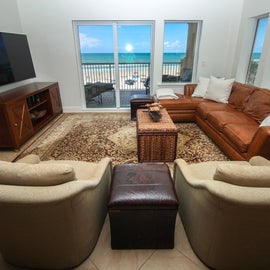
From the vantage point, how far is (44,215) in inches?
43.8

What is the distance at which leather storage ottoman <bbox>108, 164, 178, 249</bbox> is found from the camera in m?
1.33

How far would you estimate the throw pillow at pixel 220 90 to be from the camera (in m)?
3.70

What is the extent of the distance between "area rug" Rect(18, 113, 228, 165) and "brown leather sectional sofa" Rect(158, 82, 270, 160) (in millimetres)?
213

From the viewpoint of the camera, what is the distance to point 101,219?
162 centimetres

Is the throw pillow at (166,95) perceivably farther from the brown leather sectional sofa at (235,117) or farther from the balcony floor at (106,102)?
the balcony floor at (106,102)

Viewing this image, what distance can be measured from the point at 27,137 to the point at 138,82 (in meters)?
3.77

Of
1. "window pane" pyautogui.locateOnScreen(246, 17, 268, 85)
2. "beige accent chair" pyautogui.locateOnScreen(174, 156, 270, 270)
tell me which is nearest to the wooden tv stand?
"beige accent chair" pyautogui.locateOnScreen(174, 156, 270, 270)

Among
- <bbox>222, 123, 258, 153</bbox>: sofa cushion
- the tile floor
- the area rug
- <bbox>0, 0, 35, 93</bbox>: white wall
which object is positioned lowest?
the tile floor

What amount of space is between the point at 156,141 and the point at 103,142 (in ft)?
3.53

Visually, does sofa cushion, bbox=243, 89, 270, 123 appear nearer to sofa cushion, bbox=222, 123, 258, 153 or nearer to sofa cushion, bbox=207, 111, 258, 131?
sofa cushion, bbox=207, 111, 258, 131

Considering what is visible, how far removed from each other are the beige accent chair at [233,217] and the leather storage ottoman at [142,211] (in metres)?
0.19

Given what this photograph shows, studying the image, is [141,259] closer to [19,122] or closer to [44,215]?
[44,215]

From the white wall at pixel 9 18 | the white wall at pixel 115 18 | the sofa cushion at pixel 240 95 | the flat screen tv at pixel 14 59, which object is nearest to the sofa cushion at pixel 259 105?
the sofa cushion at pixel 240 95

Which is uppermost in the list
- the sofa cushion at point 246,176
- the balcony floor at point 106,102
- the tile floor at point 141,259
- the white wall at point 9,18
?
the white wall at point 9,18
